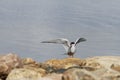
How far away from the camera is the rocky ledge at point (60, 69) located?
54.7 feet

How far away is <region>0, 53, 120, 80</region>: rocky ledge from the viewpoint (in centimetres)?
1669

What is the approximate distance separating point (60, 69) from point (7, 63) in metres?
2.97

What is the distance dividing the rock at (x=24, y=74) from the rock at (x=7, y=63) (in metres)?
1.35

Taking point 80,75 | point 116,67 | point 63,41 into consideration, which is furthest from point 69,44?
point 80,75

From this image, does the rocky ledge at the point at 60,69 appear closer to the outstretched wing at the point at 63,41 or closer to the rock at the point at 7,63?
the rock at the point at 7,63

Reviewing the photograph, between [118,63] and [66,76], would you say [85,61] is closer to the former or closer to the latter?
[118,63]

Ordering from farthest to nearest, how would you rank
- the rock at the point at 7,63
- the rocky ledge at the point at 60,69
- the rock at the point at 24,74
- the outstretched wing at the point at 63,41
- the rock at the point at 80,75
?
the outstretched wing at the point at 63,41, the rock at the point at 7,63, the rock at the point at 24,74, the rocky ledge at the point at 60,69, the rock at the point at 80,75

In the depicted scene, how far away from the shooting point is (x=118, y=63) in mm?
22188

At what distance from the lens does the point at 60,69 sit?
2197 cm

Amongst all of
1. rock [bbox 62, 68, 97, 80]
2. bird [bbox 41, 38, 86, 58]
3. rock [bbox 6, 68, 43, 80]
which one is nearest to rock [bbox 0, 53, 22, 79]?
rock [bbox 6, 68, 43, 80]

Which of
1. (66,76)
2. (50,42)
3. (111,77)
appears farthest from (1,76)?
(50,42)

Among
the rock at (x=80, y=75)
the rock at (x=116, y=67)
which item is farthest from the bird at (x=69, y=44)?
the rock at (x=80, y=75)

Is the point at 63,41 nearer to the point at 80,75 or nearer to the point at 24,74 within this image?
the point at 24,74

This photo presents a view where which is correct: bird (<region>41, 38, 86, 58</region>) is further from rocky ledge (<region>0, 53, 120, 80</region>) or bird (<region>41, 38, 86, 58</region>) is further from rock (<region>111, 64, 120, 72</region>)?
rock (<region>111, 64, 120, 72</region>)
